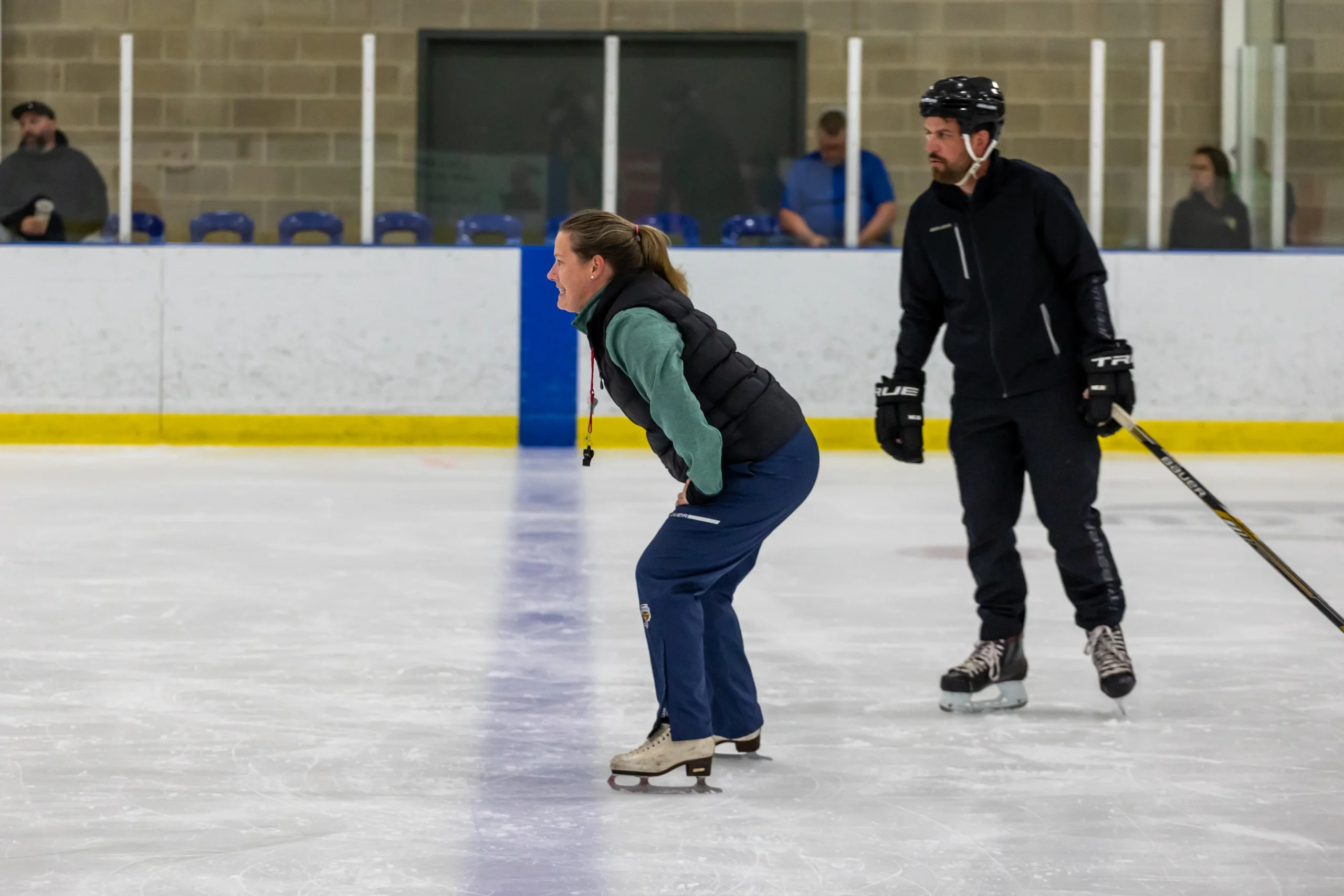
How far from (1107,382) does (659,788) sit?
1.22 m

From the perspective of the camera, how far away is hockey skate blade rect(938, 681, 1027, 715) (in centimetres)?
353

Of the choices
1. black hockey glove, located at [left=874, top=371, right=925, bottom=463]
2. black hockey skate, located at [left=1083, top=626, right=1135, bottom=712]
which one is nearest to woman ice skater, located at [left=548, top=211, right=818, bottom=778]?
black hockey glove, located at [left=874, top=371, right=925, bottom=463]

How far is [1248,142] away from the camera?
386 inches

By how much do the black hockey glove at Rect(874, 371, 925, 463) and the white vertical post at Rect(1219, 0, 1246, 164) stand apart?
672 cm

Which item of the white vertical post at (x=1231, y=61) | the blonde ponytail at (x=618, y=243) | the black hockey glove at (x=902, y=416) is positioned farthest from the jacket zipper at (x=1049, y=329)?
the white vertical post at (x=1231, y=61)

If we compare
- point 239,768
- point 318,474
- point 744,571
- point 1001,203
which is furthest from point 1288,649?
point 318,474

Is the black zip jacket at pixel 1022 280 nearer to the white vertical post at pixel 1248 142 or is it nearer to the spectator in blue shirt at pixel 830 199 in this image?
the spectator in blue shirt at pixel 830 199

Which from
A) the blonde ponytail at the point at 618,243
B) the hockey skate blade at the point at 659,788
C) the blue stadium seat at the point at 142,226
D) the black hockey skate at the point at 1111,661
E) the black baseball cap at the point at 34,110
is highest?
the black baseball cap at the point at 34,110

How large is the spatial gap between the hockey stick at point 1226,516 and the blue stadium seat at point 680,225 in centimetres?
612

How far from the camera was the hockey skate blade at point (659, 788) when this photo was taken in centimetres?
288

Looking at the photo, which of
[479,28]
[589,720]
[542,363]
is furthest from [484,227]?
[589,720]

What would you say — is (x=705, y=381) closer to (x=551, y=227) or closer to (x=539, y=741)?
(x=539, y=741)

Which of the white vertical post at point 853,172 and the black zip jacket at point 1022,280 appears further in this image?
the white vertical post at point 853,172

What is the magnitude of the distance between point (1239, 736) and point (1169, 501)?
3.95 meters
